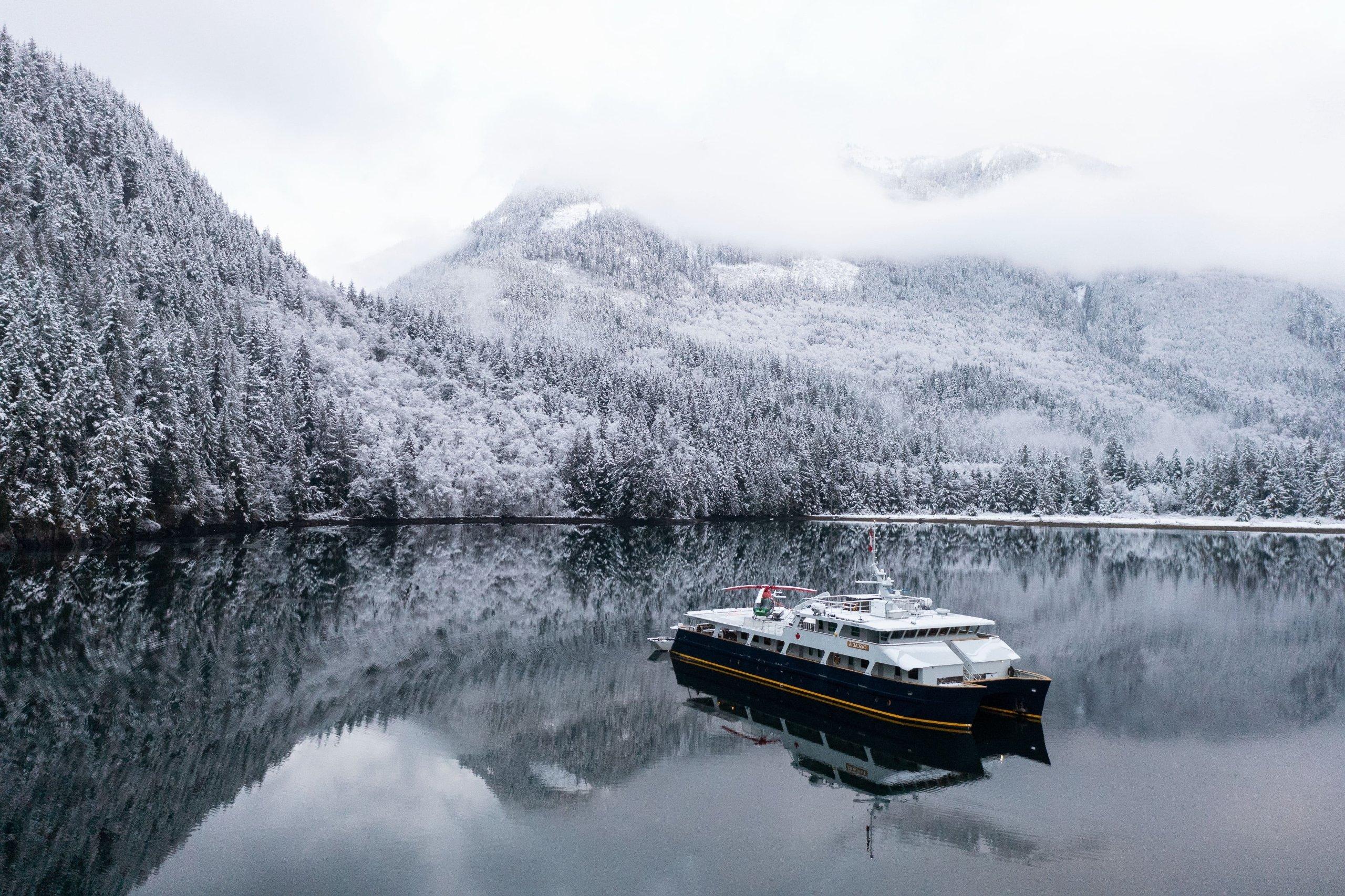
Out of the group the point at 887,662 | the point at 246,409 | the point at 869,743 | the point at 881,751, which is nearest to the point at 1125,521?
the point at 246,409

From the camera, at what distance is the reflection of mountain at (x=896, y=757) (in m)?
28.1

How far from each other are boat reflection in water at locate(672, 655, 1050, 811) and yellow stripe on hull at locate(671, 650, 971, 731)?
0.25 metres

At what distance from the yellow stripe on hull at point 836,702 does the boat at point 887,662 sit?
0.14 feet


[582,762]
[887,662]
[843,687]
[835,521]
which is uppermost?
[887,662]

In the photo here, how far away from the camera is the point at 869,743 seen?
1470 inches

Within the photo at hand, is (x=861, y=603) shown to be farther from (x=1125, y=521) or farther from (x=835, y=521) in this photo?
(x=1125, y=521)

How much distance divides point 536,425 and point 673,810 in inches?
5935

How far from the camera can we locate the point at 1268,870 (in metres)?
25.9

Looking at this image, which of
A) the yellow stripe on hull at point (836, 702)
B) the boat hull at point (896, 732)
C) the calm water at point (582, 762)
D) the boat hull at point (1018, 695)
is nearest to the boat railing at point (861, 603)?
the yellow stripe on hull at point (836, 702)

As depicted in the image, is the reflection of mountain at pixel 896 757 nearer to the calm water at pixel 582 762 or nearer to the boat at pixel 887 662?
the calm water at pixel 582 762

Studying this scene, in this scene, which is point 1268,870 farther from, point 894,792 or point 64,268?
point 64,268

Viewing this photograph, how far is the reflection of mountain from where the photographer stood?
92.1 feet

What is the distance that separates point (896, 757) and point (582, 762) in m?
12.4

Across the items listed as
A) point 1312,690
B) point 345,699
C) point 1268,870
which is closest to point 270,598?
point 345,699
